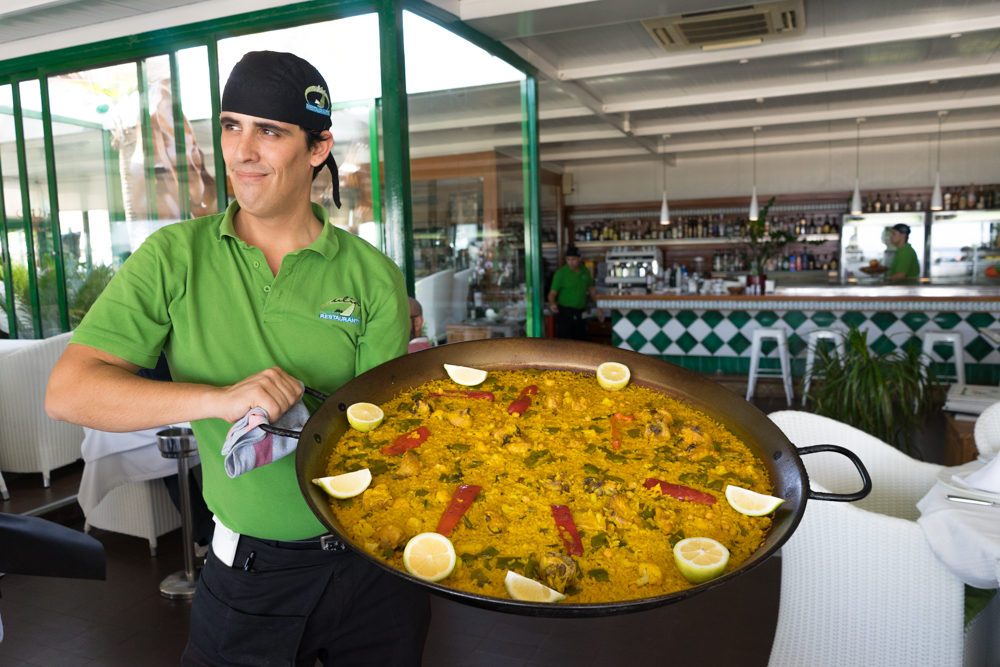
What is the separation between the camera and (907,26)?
5.20 m

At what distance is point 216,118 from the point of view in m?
4.68

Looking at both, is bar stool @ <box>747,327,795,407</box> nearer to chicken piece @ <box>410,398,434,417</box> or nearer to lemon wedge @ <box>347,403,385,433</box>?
chicken piece @ <box>410,398,434,417</box>

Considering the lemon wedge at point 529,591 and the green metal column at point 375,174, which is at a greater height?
the green metal column at point 375,174

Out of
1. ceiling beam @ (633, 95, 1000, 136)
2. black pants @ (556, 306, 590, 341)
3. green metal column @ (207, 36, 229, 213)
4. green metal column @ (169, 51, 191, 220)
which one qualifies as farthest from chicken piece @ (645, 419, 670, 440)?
ceiling beam @ (633, 95, 1000, 136)

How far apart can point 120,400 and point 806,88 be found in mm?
7188

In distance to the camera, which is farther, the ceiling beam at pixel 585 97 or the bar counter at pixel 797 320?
the bar counter at pixel 797 320

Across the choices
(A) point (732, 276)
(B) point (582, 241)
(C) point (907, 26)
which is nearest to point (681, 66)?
(C) point (907, 26)

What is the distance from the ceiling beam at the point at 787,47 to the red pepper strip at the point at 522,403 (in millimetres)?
4401

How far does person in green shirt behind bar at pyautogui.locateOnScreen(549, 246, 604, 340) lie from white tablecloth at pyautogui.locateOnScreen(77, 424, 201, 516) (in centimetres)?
611

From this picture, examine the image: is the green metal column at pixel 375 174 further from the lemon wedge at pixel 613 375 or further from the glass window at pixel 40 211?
the glass window at pixel 40 211

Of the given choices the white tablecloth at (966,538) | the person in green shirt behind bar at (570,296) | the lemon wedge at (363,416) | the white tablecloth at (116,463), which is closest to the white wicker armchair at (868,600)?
the white tablecloth at (966,538)

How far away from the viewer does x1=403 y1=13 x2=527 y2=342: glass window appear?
→ 446cm

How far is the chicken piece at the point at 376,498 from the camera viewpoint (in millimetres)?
1117

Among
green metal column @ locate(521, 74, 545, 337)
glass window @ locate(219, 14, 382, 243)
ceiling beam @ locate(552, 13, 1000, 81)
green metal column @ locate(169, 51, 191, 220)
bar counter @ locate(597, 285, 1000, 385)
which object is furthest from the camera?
bar counter @ locate(597, 285, 1000, 385)
